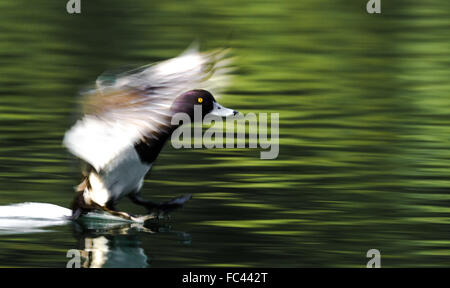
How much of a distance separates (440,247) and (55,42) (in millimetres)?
6591

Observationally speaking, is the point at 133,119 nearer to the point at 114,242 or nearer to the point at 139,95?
the point at 139,95

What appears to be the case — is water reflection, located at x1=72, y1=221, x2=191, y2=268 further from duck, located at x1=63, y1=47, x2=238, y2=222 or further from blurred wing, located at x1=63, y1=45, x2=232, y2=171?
blurred wing, located at x1=63, y1=45, x2=232, y2=171

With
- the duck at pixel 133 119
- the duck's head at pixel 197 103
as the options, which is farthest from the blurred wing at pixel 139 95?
the duck's head at pixel 197 103

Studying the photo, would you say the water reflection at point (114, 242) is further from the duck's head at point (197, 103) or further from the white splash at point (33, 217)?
the duck's head at point (197, 103)

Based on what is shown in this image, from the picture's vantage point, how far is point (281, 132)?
8.77 meters

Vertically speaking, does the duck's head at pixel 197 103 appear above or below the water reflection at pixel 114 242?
above

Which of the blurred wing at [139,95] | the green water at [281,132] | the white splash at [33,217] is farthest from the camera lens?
the white splash at [33,217]

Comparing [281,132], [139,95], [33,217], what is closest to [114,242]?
[33,217]

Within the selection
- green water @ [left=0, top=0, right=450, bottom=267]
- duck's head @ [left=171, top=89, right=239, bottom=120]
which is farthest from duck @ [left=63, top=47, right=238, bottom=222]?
green water @ [left=0, top=0, right=450, bottom=267]

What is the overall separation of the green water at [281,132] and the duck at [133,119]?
232 millimetres

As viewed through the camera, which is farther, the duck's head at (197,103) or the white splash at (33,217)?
the white splash at (33,217)

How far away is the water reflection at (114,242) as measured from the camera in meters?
5.81

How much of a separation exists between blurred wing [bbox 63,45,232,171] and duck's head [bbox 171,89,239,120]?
9.2 inches

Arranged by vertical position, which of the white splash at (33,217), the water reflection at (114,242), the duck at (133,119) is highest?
the duck at (133,119)
